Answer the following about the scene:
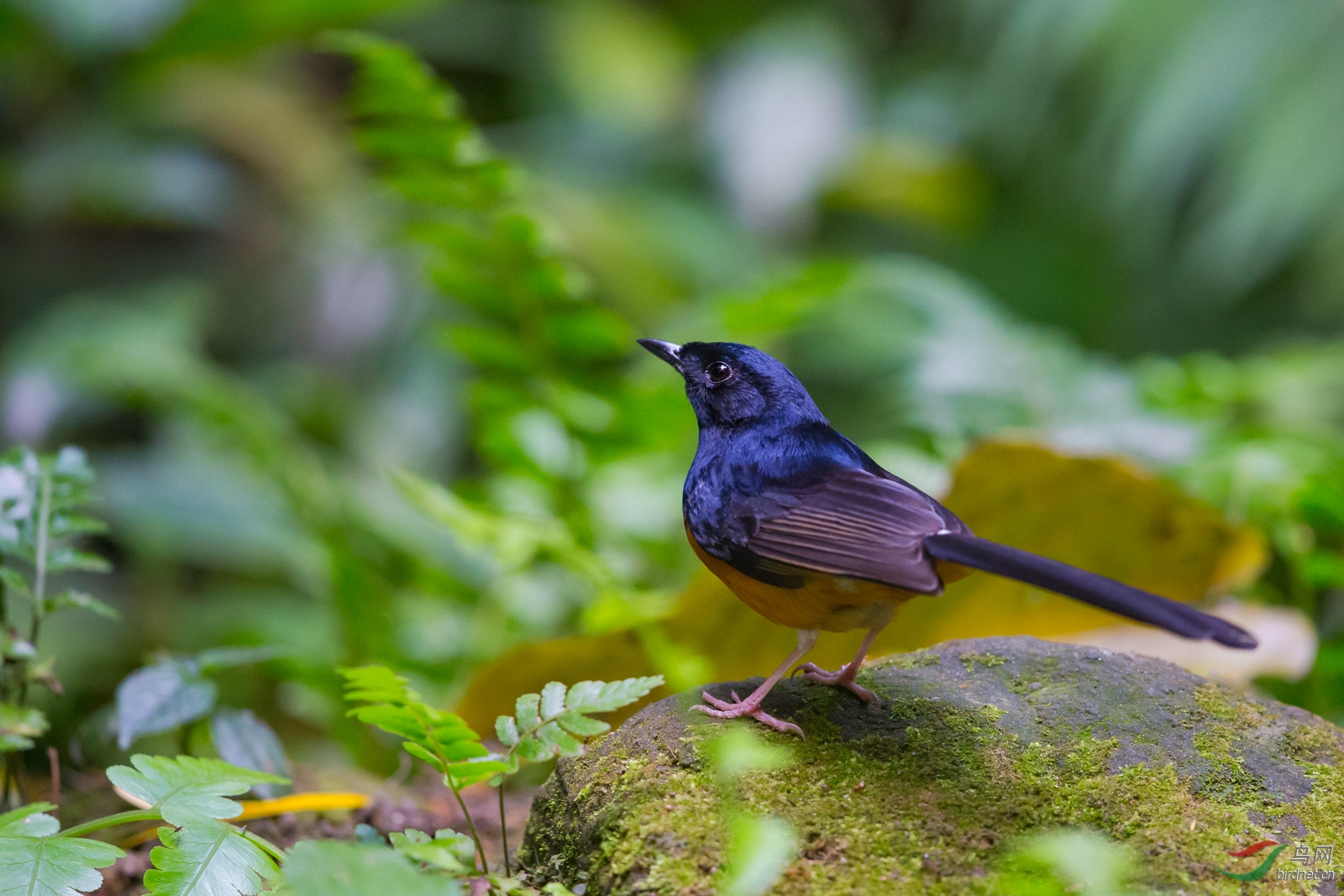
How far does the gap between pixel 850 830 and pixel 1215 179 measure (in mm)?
7194

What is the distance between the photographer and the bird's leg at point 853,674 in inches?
87.7

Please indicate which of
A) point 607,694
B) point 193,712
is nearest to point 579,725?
point 607,694

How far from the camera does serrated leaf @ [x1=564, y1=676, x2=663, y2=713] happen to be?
6.30ft

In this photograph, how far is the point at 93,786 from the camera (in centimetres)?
292

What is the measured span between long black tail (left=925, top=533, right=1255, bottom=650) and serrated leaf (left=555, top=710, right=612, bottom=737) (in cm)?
67

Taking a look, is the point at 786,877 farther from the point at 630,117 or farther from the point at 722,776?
the point at 630,117

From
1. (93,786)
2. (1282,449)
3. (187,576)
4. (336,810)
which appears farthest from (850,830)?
(187,576)

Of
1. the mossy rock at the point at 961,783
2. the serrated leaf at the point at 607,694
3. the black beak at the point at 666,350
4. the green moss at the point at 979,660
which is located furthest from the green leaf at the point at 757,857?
the black beak at the point at 666,350

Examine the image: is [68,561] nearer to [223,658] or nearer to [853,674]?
[223,658]

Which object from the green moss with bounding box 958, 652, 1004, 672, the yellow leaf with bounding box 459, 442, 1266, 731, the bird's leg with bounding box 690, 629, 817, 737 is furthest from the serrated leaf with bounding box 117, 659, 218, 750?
the green moss with bounding box 958, 652, 1004, 672

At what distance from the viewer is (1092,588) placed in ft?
5.77

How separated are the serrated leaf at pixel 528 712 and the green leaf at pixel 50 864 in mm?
718

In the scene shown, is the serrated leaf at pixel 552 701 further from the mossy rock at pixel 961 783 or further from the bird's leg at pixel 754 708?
the bird's leg at pixel 754 708

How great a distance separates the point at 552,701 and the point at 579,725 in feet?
0.26
